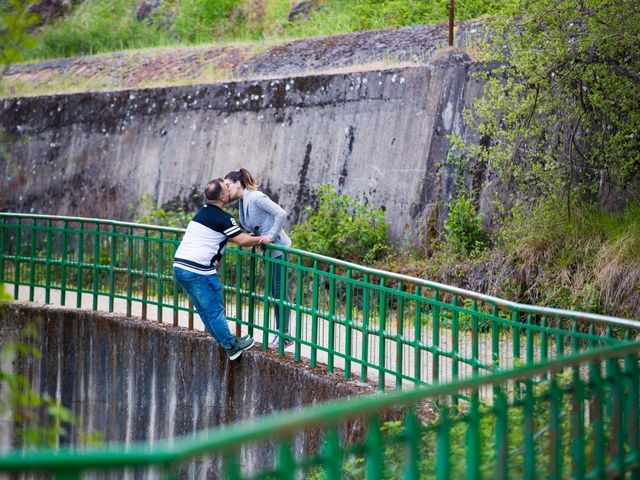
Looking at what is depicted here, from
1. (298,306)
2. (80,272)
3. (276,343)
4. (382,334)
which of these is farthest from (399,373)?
(80,272)

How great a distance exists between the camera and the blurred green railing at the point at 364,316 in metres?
7.62

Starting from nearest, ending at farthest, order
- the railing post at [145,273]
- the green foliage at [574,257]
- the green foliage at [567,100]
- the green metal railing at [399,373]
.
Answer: the green metal railing at [399,373], the green foliage at [574,257], the green foliage at [567,100], the railing post at [145,273]

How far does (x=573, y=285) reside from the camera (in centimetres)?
1138

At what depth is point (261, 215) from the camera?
10.2m

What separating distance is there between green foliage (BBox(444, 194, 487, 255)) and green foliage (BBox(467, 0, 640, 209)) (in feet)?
1.99

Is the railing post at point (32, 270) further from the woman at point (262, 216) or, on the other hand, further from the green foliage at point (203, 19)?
the green foliage at point (203, 19)

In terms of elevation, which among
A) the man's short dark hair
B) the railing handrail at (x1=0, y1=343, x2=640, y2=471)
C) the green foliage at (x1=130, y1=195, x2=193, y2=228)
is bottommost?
the green foliage at (x1=130, y1=195, x2=193, y2=228)

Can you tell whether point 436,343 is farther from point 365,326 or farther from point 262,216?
point 262,216

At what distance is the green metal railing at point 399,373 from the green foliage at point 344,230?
544 millimetres

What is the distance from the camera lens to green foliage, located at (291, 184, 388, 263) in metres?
14.2

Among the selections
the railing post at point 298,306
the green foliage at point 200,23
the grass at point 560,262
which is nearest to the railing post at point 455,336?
the railing post at point 298,306

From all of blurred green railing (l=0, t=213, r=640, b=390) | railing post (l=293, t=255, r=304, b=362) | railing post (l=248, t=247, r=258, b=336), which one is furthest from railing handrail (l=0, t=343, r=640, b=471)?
railing post (l=248, t=247, r=258, b=336)

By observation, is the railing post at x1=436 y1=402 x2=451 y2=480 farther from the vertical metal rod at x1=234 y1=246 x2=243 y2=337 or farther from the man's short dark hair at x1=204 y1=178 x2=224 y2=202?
the vertical metal rod at x1=234 y1=246 x2=243 y2=337

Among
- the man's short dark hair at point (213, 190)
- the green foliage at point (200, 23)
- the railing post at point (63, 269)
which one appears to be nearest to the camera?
the man's short dark hair at point (213, 190)
